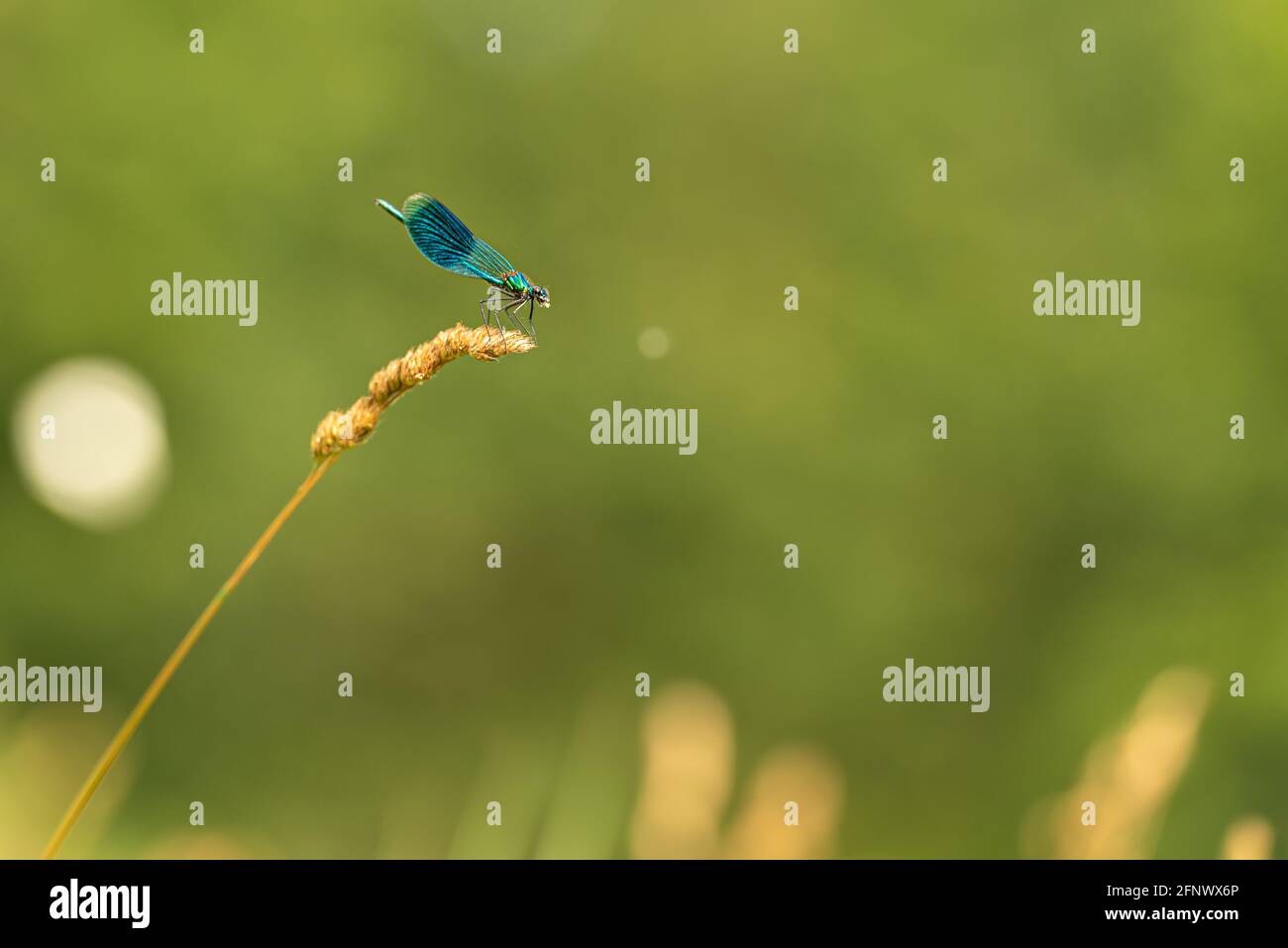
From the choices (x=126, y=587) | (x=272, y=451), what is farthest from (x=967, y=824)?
(x=126, y=587)

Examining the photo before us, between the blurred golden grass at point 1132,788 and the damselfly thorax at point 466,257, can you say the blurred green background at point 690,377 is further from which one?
the blurred golden grass at point 1132,788

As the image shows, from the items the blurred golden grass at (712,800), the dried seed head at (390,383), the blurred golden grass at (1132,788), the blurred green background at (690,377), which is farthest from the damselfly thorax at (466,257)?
the blurred green background at (690,377)

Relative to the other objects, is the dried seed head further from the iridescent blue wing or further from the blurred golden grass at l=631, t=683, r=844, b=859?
the blurred golden grass at l=631, t=683, r=844, b=859

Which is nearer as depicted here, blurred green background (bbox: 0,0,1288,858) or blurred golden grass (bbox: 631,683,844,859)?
blurred golden grass (bbox: 631,683,844,859)

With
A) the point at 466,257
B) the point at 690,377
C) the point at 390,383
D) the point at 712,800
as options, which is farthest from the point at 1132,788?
the point at 690,377

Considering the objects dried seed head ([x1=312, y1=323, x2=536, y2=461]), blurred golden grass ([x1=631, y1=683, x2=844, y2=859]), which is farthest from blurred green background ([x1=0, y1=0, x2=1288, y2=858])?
dried seed head ([x1=312, y1=323, x2=536, y2=461])

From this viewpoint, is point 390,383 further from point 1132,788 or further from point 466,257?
point 1132,788
